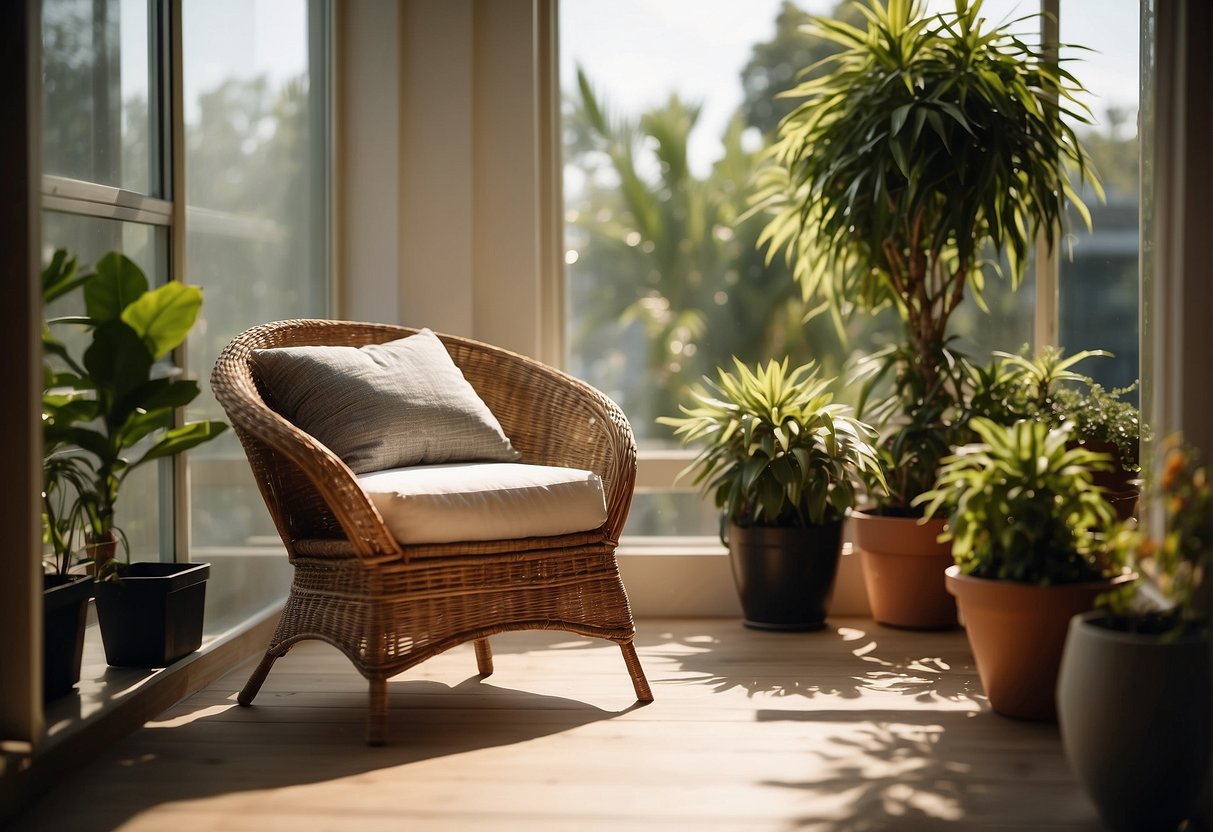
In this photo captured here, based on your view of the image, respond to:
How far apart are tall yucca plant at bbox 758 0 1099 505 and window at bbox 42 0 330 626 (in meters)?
1.44

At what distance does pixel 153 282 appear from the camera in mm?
2574

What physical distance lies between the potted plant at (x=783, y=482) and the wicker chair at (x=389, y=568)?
544 millimetres

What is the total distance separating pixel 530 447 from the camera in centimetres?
290

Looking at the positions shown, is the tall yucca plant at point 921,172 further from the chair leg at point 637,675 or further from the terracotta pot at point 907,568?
the chair leg at point 637,675

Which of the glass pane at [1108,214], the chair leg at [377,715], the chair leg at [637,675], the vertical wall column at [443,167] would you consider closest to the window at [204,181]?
the vertical wall column at [443,167]

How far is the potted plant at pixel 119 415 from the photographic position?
2143mm

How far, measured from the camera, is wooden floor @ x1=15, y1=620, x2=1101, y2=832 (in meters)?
1.84

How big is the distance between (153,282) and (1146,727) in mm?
2173

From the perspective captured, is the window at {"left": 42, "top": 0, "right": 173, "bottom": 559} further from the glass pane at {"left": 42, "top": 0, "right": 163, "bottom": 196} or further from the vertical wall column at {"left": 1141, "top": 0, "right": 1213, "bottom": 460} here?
the vertical wall column at {"left": 1141, "top": 0, "right": 1213, "bottom": 460}

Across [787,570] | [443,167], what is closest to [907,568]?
[787,570]

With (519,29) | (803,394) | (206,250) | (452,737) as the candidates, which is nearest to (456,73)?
(519,29)

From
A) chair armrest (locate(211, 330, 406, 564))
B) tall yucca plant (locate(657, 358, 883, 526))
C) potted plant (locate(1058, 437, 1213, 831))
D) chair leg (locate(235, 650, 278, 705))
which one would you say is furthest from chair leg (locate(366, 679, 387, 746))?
potted plant (locate(1058, 437, 1213, 831))

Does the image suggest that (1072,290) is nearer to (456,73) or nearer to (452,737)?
(456,73)

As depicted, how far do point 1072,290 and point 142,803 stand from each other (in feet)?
9.65
